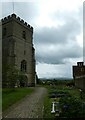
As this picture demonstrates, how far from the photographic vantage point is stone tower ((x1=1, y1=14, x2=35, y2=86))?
175 feet

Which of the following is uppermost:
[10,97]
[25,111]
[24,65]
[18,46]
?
[18,46]

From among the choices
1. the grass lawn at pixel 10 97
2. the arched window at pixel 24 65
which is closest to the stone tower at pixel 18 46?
the arched window at pixel 24 65

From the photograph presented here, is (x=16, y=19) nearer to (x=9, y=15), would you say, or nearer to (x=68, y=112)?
(x=9, y=15)

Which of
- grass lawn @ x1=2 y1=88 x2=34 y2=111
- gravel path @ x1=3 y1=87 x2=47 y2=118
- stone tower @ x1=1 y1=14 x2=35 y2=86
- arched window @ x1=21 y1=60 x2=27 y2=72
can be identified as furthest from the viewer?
arched window @ x1=21 y1=60 x2=27 y2=72

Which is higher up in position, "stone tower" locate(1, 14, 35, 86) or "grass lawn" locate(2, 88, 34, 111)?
"stone tower" locate(1, 14, 35, 86)

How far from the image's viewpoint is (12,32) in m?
53.9

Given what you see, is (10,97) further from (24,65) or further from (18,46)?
(24,65)

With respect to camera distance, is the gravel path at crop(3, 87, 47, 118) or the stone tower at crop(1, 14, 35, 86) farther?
the stone tower at crop(1, 14, 35, 86)

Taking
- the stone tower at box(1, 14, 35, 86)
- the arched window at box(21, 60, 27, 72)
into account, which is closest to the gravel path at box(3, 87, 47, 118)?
the stone tower at box(1, 14, 35, 86)

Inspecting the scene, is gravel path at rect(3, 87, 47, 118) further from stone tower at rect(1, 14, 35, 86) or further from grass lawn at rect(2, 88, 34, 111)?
stone tower at rect(1, 14, 35, 86)

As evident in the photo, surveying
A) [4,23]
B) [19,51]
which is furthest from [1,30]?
[19,51]

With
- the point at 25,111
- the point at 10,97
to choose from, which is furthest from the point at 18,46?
the point at 25,111

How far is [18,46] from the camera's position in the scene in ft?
181

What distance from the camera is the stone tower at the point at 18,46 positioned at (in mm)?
53375
